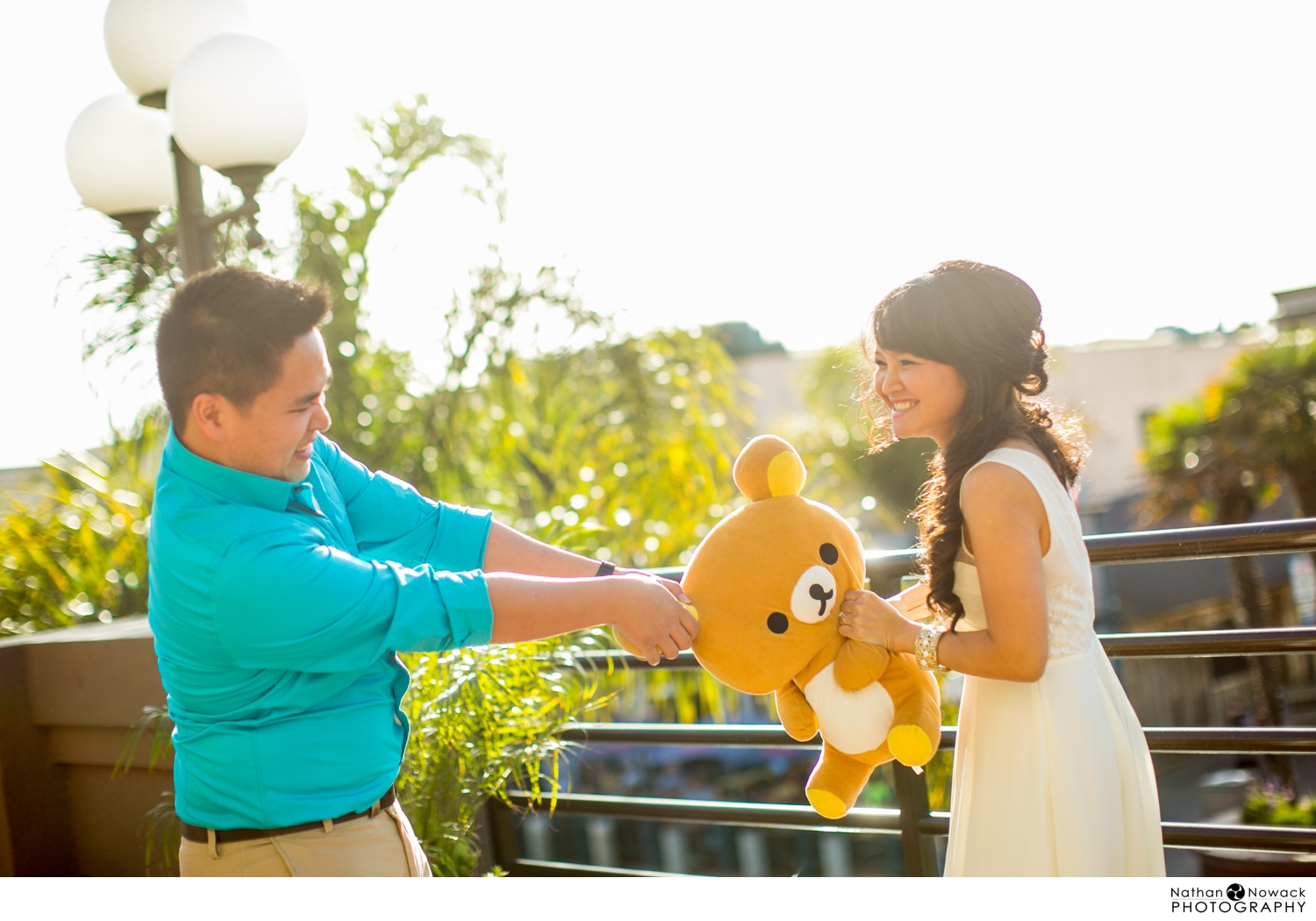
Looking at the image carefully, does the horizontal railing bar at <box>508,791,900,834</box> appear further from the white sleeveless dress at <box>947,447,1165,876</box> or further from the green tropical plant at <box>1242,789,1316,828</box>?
the green tropical plant at <box>1242,789,1316,828</box>

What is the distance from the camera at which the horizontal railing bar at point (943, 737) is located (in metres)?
2.15

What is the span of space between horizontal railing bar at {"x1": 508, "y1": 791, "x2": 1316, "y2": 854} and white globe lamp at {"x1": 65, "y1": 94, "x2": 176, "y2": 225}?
105 inches

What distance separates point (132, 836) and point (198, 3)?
2.74 m

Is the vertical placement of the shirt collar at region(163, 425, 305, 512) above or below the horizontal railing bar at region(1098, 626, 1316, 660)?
above

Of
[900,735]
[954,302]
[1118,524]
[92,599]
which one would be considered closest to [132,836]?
[92,599]

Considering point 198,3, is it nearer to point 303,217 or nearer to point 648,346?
point 303,217

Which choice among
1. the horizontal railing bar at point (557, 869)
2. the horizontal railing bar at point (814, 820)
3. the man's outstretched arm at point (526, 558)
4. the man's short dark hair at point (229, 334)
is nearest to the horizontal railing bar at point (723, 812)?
the horizontal railing bar at point (814, 820)

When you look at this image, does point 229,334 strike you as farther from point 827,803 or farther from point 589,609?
point 827,803

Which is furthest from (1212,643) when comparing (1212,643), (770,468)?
(770,468)

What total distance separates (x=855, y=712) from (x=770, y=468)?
466mm

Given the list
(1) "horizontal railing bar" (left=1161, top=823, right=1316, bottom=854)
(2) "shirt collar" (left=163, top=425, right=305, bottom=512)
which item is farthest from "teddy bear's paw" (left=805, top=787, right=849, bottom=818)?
(2) "shirt collar" (left=163, top=425, right=305, bottom=512)

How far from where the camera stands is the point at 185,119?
3119 mm

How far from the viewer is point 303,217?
6156 mm

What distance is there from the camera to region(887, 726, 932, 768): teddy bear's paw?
1738mm
